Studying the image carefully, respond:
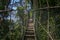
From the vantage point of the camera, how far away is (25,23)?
4.50 meters

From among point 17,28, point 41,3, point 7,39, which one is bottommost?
point 7,39

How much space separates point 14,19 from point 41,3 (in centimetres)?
89

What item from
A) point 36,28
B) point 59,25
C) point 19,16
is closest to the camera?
point 59,25

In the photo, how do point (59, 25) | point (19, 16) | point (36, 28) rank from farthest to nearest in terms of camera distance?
point (19, 16) → point (36, 28) → point (59, 25)

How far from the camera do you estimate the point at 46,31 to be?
4.11 metres

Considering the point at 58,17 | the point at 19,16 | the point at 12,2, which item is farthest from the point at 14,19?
the point at 58,17

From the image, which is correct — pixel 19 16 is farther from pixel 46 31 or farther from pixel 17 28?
pixel 46 31

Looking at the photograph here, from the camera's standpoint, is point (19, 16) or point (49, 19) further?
point (19, 16)

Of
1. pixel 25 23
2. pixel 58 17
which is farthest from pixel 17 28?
pixel 58 17

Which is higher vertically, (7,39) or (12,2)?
(12,2)

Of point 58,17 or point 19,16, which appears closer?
point 58,17

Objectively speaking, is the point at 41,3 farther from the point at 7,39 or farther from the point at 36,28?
the point at 7,39

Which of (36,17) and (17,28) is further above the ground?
(36,17)

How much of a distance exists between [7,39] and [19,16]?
69 centimetres
